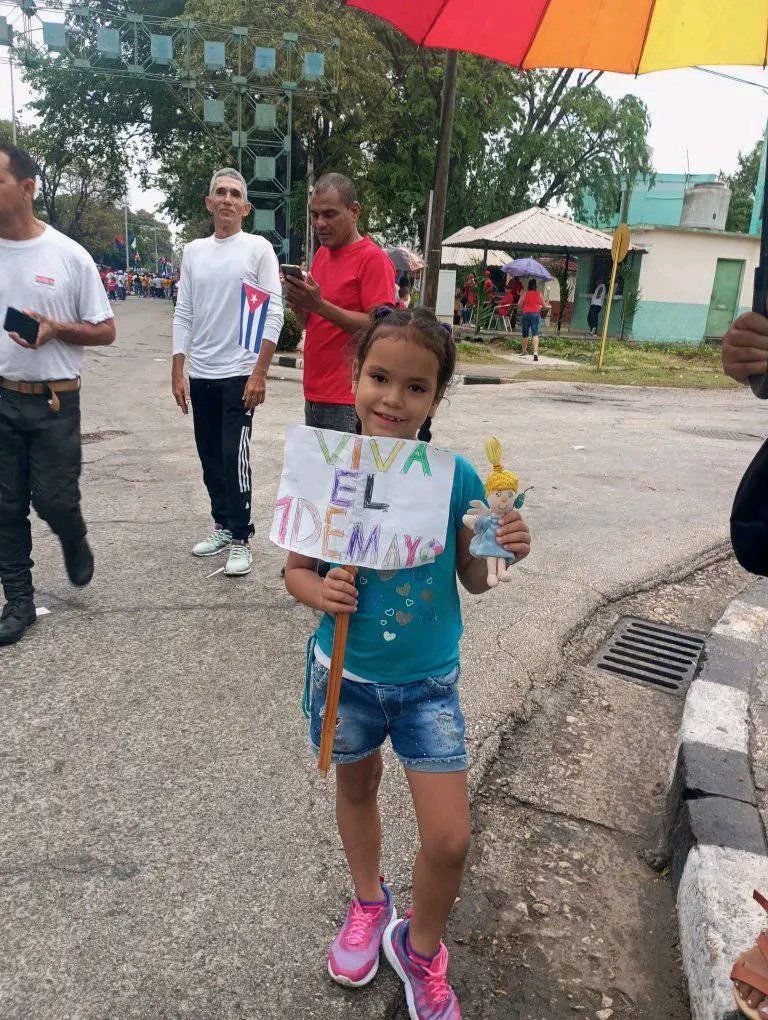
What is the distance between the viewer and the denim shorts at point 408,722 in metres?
1.76

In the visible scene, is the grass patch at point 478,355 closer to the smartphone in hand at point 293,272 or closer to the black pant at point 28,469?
the smartphone in hand at point 293,272

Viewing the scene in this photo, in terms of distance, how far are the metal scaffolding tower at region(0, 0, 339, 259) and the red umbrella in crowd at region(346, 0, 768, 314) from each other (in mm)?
18486

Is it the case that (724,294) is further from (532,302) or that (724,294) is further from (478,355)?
(478,355)

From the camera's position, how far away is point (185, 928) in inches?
78.9

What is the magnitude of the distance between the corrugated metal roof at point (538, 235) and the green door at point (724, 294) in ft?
15.2

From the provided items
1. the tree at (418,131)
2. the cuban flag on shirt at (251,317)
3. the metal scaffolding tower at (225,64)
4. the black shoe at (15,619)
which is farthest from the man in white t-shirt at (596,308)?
the black shoe at (15,619)

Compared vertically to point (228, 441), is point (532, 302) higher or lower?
higher

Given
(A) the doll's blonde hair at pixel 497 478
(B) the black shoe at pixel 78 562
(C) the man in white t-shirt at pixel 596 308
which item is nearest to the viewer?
(A) the doll's blonde hair at pixel 497 478

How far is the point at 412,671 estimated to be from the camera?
70.1 inches

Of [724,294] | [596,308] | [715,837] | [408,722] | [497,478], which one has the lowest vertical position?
[715,837]

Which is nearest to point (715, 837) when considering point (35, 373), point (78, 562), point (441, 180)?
point (78, 562)

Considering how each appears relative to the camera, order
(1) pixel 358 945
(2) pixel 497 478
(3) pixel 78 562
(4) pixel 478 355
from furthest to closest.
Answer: (4) pixel 478 355, (3) pixel 78 562, (1) pixel 358 945, (2) pixel 497 478

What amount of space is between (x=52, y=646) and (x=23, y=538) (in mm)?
538

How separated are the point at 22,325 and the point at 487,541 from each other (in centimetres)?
256
